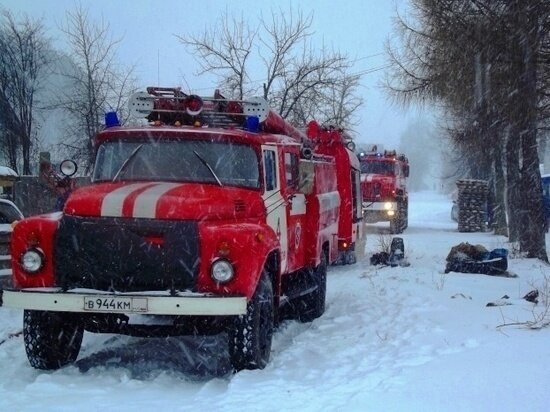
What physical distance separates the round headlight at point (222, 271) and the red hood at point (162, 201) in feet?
1.67

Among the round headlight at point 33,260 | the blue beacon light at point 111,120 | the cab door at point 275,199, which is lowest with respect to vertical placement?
the round headlight at point 33,260

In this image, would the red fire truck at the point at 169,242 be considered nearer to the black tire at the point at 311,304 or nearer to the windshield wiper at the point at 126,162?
the windshield wiper at the point at 126,162

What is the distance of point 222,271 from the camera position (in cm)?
580

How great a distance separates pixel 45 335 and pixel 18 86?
1813 cm

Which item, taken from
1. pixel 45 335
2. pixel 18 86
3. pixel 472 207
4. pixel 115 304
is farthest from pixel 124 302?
pixel 472 207

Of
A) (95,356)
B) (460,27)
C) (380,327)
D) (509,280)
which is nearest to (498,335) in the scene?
(380,327)

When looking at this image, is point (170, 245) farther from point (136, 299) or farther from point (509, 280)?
point (509, 280)

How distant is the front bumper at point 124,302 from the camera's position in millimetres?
5590

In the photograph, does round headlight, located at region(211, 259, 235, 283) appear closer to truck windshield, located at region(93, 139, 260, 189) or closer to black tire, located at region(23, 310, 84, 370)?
truck windshield, located at region(93, 139, 260, 189)

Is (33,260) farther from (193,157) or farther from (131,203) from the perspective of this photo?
(193,157)

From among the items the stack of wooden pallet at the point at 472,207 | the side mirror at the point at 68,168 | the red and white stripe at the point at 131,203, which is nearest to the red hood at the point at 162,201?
the red and white stripe at the point at 131,203

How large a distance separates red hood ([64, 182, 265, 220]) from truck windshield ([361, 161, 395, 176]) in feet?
60.7

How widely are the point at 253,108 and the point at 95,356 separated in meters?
3.16

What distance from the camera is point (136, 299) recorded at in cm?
568
